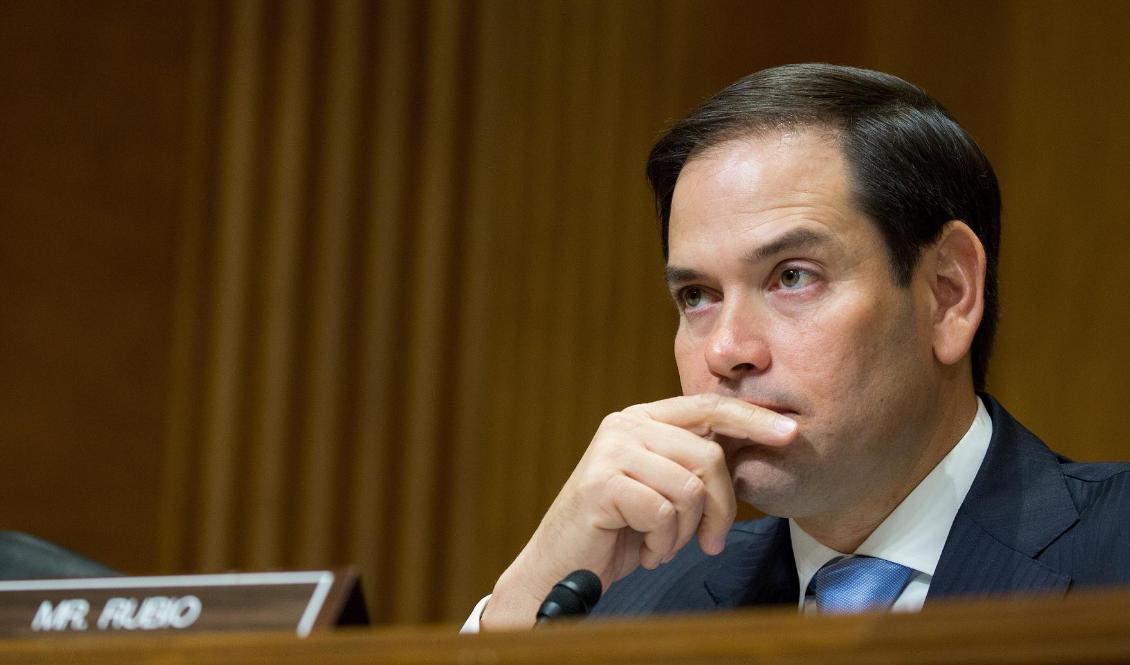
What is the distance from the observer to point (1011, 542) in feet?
4.81

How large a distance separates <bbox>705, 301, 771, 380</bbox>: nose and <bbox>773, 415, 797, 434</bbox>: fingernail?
71mm

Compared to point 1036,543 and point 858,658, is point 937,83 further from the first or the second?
point 858,658

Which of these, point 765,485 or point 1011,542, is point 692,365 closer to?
point 765,485

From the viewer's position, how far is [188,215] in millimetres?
3326

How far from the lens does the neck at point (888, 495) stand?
5.15 feet

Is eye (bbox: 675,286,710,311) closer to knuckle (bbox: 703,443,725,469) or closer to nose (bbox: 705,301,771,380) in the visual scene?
nose (bbox: 705,301,771,380)

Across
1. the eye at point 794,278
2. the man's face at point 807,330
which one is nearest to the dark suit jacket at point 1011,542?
the man's face at point 807,330

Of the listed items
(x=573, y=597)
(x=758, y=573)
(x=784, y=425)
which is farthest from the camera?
Answer: (x=758, y=573)

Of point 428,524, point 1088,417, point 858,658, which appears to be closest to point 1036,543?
point 858,658

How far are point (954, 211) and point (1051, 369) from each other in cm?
133

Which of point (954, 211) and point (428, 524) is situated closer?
point (954, 211)

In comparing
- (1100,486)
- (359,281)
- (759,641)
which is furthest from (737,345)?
(359,281)

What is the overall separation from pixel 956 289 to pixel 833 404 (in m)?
0.27

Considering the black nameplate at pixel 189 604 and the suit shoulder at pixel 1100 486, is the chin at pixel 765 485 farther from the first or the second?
the black nameplate at pixel 189 604
